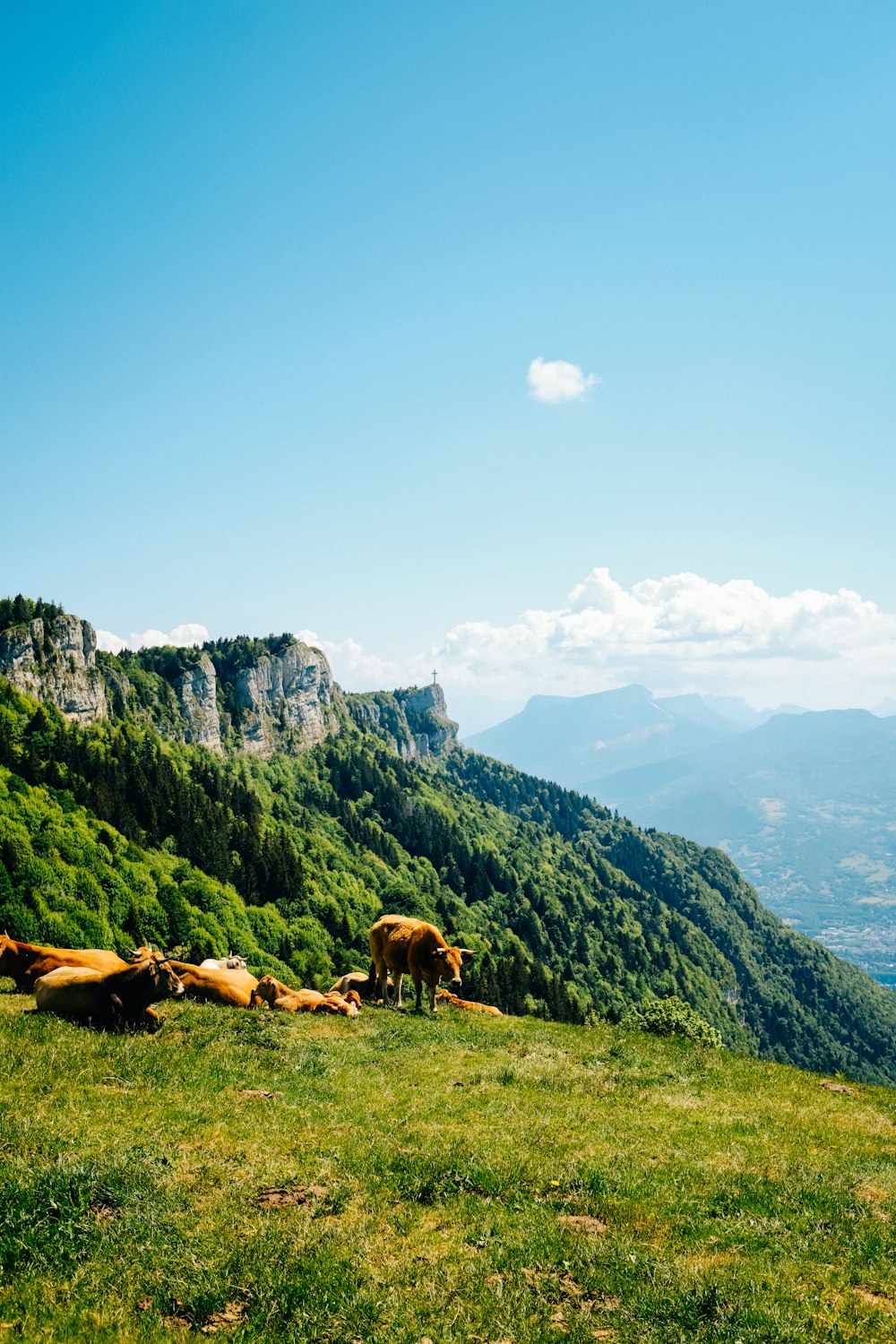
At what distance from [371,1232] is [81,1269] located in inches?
142

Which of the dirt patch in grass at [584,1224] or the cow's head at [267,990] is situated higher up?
the dirt patch in grass at [584,1224]

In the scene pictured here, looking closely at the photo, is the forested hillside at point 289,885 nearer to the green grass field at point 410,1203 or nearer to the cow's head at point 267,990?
the cow's head at point 267,990

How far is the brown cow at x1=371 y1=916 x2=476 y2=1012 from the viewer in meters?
25.3

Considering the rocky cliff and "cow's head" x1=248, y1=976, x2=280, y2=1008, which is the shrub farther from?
the rocky cliff

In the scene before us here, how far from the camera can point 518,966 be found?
367ft

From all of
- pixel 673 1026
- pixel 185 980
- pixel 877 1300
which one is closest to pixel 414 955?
pixel 185 980

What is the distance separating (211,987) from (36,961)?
5.51 meters

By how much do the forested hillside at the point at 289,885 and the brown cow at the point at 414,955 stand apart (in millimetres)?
47608

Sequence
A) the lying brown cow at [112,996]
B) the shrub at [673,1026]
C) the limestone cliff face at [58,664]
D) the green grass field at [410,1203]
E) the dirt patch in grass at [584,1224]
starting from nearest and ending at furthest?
the green grass field at [410,1203], the dirt patch in grass at [584,1224], the lying brown cow at [112,996], the shrub at [673,1026], the limestone cliff face at [58,664]

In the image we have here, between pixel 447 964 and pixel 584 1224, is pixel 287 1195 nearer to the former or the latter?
pixel 584 1224

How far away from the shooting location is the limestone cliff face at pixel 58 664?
119m

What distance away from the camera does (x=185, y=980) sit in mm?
22234

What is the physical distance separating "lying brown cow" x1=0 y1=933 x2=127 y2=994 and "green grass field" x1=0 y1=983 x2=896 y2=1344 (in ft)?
13.7

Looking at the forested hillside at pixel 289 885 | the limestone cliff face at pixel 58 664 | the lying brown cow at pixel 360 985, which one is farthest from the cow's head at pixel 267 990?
the limestone cliff face at pixel 58 664
